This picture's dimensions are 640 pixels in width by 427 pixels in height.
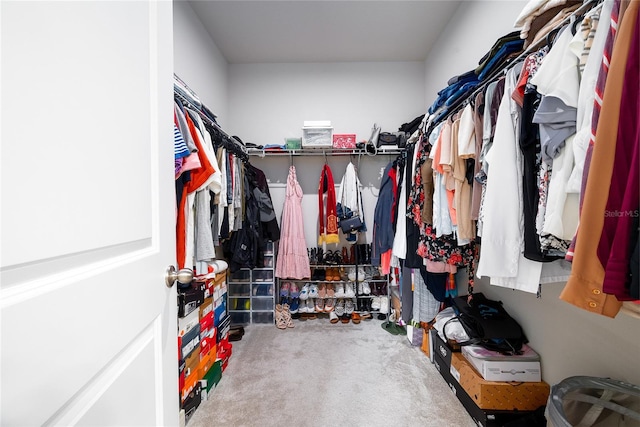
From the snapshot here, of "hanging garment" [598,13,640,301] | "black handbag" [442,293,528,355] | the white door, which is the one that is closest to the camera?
the white door

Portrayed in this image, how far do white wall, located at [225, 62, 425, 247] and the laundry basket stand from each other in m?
2.25

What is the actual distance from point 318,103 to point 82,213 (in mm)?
2885

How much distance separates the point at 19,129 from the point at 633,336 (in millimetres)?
1820

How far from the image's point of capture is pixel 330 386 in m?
1.72

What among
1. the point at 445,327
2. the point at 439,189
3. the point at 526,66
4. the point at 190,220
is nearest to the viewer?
the point at 526,66

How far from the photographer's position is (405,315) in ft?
7.28

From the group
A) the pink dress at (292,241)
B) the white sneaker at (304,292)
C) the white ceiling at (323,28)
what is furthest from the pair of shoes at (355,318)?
the white ceiling at (323,28)

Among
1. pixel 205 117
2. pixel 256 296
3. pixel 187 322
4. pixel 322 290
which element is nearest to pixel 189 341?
pixel 187 322

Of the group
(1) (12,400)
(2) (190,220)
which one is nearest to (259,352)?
(2) (190,220)

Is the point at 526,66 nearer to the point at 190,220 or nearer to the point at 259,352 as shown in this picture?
the point at 190,220

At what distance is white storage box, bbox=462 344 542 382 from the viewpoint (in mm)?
1383

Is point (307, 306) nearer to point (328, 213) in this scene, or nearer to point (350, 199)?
point (328, 213)

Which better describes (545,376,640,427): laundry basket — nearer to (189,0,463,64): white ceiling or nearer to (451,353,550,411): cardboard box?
(451,353,550,411): cardboard box

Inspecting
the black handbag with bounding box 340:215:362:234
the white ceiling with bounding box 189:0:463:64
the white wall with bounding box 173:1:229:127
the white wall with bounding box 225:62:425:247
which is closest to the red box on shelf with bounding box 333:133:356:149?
the white wall with bounding box 225:62:425:247
